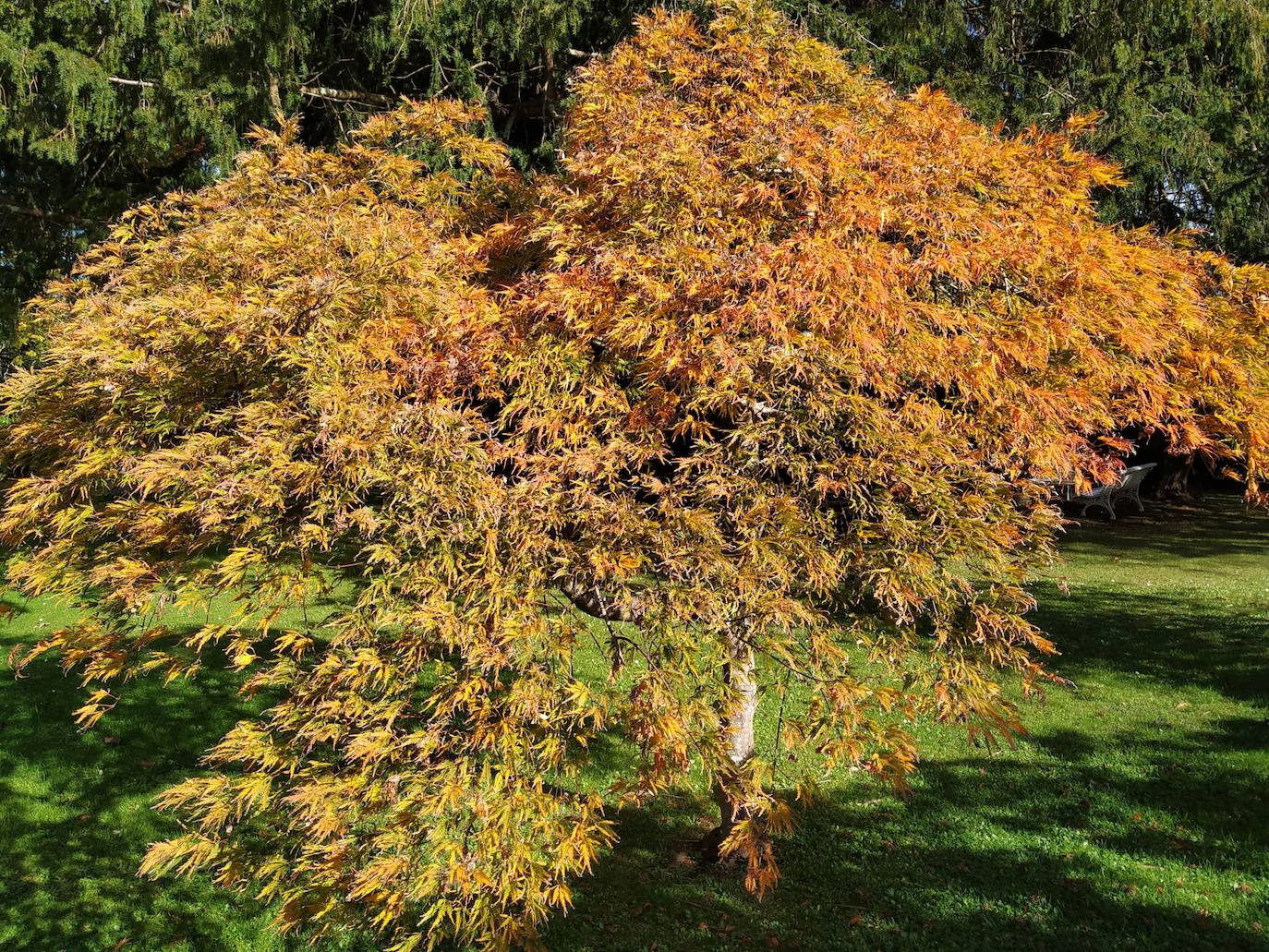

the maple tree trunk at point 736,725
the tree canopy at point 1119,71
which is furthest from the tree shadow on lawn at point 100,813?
the tree canopy at point 1119,71

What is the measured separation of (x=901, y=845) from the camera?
5.12 meters

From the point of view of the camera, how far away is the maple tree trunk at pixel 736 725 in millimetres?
3129

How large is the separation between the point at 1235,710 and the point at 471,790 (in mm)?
7119

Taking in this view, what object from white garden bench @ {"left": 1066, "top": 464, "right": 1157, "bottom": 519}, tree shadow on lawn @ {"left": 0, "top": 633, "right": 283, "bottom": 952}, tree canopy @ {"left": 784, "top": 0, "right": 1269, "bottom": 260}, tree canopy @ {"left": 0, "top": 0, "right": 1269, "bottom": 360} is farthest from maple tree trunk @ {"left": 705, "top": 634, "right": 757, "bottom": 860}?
white garden bench @ {"left": 1066, "top": 464, "right": 1157, "bottom": 519}

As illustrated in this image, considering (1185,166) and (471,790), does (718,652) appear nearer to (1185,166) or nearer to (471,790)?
(471,790)

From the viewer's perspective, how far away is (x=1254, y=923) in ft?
13.6

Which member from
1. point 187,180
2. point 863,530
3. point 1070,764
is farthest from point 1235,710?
point 187,180

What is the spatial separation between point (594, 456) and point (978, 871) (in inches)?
138

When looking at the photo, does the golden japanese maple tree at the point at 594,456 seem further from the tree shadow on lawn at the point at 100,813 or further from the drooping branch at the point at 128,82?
the drooping branch at the point at 128,82

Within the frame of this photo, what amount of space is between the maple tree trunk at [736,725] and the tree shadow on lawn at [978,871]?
15.3 inches

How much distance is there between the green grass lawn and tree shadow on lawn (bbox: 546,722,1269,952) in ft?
0.05

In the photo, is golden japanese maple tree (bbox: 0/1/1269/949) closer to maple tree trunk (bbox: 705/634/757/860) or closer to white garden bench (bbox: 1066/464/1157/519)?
maple tree trunk (bbox: 705/634/757/860)

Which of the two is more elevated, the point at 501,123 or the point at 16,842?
the point at 501,123

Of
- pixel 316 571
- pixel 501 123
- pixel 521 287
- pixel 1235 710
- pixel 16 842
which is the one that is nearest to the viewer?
pixel 316 571
